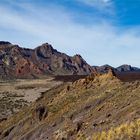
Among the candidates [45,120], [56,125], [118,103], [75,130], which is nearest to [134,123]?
[75,130]

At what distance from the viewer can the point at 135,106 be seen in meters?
17.0

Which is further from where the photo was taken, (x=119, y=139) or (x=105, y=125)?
(x=105, y=125)

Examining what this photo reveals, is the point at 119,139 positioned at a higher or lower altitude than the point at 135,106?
lower

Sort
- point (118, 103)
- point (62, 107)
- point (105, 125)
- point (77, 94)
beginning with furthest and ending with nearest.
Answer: point (77, 94), point (62, 107), point (118, 103), point (105, 125)

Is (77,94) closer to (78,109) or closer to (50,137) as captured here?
(78,109)

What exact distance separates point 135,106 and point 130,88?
4.53 meters

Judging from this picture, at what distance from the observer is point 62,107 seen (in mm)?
22469

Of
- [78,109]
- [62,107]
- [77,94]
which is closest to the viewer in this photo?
[78,109]

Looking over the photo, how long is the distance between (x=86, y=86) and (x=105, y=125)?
941cm

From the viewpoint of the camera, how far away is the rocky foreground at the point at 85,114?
15.4 metres

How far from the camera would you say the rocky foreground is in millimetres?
15406

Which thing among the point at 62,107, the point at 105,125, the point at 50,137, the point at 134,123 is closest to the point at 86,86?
the point at 62,107

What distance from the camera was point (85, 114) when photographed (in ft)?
64.9

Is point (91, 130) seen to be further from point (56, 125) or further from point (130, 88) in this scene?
point (130, 88)
